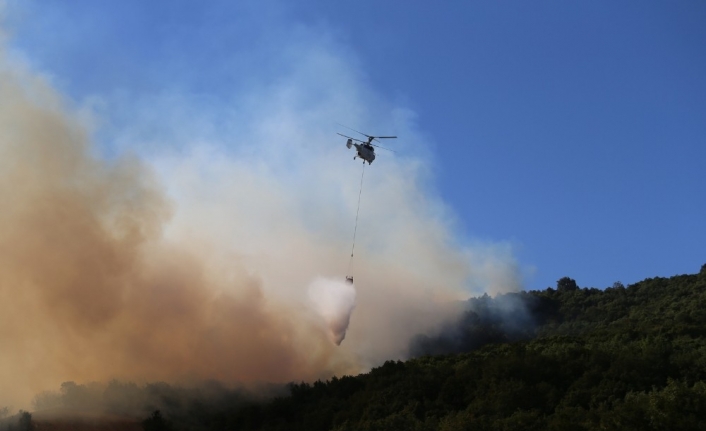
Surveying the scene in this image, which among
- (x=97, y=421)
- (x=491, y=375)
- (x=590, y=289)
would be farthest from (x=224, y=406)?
(x=590, y=289)

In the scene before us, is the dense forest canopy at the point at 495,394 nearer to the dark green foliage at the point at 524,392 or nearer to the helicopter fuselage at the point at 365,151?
the dark green foliage at the point at 524,392

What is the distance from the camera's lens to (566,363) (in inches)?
2810

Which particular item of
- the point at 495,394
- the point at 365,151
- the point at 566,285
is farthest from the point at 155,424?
the point at 566,285

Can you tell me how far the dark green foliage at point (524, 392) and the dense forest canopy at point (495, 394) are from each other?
0.10 meters

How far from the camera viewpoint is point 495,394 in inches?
2598

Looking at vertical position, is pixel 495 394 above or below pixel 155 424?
above

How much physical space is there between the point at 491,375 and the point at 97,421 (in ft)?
116

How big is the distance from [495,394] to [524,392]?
226 centimetres

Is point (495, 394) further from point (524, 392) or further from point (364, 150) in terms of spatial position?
point (364, 150)

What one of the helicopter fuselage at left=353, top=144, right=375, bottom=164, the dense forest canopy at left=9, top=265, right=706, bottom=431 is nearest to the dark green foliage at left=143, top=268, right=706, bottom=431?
the dense forest canopy at left=9, top=265, right=706, bottom=431

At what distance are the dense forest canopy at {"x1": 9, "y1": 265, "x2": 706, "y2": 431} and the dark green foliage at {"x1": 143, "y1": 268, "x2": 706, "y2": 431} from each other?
0.32ft

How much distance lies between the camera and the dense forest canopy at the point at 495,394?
57.5 meters

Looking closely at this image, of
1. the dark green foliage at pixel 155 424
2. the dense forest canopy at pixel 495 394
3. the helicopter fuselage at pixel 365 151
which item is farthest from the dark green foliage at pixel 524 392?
the helicopter fuselage at pixel 365 151

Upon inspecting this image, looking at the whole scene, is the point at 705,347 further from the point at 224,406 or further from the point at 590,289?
the point at 590,289
